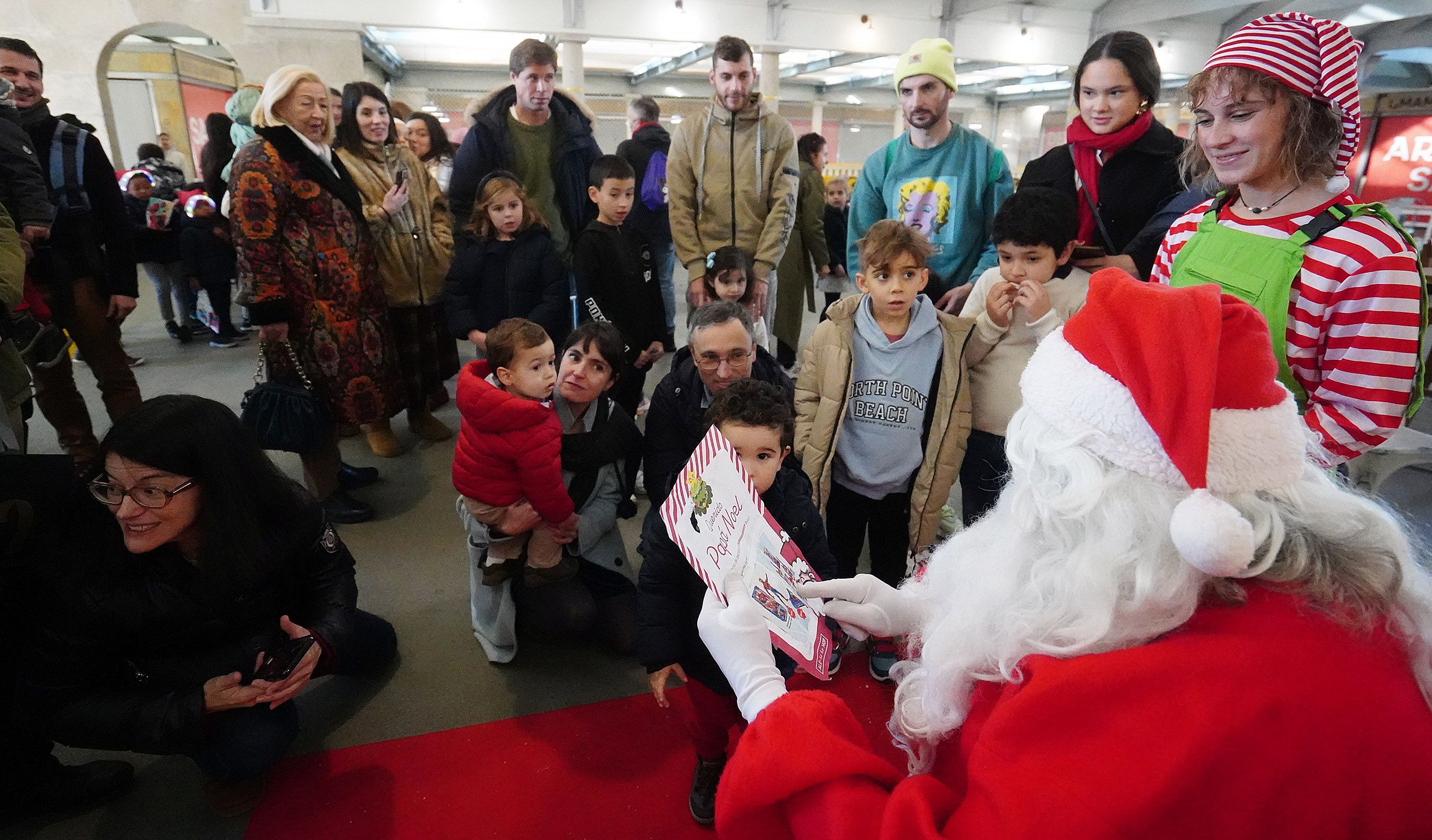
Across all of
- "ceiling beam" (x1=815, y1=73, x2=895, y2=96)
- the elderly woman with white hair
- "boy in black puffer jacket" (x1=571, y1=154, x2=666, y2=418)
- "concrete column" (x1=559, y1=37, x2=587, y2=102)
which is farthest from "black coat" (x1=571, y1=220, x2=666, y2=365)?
"ceiling beam" (x1=815, y1=73, x2=895, y2=96)

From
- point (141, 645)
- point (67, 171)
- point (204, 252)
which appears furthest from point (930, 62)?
point (204, 252)

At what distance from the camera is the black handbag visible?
2.63m

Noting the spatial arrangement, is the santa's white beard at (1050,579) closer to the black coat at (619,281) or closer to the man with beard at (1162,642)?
the man with beard at (1162,642)

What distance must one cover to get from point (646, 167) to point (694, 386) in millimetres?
2712

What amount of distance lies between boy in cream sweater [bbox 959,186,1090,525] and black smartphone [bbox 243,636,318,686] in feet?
5.88

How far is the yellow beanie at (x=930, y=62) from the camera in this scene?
253 centimetres

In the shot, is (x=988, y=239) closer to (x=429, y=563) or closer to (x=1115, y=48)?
(x=1115, y=48)

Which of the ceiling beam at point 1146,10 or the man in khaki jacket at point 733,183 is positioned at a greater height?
the ceiling beam at point 1146,10

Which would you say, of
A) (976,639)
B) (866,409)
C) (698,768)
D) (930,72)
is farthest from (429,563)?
(930,72)

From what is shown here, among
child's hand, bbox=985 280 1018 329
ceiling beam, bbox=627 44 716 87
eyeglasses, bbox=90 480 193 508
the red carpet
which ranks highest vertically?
ceiling beam, bbox=627 44 716 87

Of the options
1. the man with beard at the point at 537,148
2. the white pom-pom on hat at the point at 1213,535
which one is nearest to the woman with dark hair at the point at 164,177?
the man with beard at the point at 537,148

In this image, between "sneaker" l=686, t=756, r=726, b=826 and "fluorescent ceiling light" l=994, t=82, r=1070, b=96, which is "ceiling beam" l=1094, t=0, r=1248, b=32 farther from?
"sneaker" l=686, t=756, r=726, b=826

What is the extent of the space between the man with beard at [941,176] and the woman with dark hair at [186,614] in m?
2.11

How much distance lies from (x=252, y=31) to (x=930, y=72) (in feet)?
27.3
